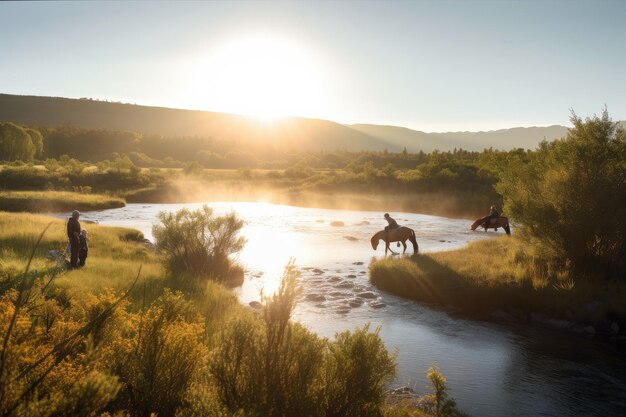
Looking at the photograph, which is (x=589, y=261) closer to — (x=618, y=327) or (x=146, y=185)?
(x=618, y=327)

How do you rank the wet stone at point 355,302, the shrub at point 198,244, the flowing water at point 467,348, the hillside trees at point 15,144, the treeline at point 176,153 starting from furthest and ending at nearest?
1. the treeline at point 176,153
2. the hillside trees at point 15,144
3. the shrub at point 198,244
4. the wet stone at point 355,302
5. the flowing water at point 467,348

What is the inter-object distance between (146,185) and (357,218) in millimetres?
34023

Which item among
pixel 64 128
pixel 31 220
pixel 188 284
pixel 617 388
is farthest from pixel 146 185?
pixel 64 128

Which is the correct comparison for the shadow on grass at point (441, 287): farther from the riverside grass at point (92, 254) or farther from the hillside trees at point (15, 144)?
the hillside trees at point (15, 144)

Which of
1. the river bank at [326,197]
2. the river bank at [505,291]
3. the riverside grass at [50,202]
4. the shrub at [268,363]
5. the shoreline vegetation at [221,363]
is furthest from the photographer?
the river bank at [326,197]

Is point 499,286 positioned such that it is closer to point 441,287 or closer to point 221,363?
point 441,287

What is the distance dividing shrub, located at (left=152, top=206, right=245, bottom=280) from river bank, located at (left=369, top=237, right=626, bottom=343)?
7723 millimetres

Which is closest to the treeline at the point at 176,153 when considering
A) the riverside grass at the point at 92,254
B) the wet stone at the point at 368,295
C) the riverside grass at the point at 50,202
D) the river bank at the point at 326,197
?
the river bank at the point at 326,197

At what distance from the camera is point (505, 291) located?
2058cm

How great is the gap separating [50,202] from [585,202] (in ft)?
160

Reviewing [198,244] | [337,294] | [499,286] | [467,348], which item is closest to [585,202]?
[499,286]

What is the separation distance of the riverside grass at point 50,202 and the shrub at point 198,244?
32.0 meters

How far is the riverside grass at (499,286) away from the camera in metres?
18.8

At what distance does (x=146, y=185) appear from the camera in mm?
68875
